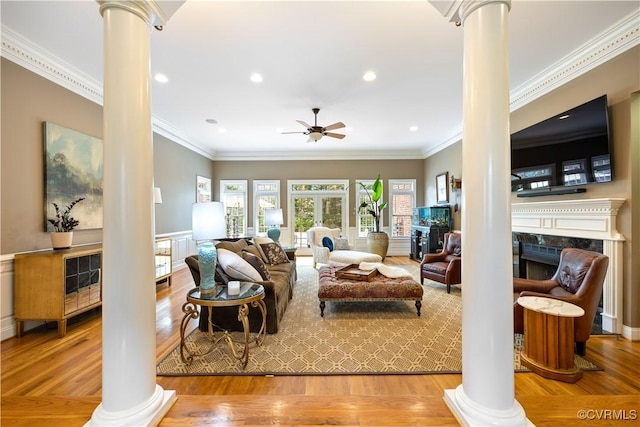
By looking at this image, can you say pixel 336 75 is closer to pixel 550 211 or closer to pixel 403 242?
pixel 550 211

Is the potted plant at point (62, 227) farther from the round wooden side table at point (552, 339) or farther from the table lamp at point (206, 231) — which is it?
the round wooden side table at point (552, 339)

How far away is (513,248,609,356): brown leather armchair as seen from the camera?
2.37m

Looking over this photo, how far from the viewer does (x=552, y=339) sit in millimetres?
2156

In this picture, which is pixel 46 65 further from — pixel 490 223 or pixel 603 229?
pixel 603 229

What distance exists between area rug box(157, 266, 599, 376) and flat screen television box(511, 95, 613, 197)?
6.43ft

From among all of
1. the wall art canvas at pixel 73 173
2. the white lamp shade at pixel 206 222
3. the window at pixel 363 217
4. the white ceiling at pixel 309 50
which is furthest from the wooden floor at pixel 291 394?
the window at pixel 363 217

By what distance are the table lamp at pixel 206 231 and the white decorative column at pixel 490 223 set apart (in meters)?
2.00

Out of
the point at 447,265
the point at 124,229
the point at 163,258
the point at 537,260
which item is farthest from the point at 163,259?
the point at 537,260

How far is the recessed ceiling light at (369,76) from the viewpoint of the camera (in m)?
3.51

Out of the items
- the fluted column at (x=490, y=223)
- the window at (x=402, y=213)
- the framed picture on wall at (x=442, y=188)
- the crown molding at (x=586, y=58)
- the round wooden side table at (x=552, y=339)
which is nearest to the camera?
the fluted column at (x=490, y=223)

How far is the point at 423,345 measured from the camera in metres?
2.69

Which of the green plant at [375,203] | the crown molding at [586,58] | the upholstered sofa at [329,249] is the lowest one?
the upholstered sofa at [329,249]

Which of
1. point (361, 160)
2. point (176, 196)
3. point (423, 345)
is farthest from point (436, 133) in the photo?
point (176, 196)

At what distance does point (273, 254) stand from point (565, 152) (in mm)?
4212
